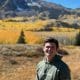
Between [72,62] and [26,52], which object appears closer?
[72,62]

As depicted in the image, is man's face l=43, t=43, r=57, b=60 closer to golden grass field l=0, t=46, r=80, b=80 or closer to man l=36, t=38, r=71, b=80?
man l=36, t=38, r=71, b=80

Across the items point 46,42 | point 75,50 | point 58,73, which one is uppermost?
point 46,42

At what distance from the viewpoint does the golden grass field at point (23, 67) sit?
80.4ft

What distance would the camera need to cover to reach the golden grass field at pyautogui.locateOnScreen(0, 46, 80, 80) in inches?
965

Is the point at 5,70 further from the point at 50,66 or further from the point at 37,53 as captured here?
the point at 50,66

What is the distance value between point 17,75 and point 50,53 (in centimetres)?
1801

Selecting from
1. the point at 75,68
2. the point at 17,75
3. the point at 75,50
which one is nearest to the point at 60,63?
the point at 17,75

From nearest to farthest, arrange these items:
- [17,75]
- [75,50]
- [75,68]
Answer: [17,75], [75,68], [75,50]

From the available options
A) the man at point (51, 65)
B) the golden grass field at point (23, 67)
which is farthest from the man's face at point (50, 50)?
the golden grass field at point (23, 67)


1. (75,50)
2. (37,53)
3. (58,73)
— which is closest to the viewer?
(58,73)

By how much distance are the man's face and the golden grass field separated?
15941 millimetres

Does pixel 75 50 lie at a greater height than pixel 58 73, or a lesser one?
lesser

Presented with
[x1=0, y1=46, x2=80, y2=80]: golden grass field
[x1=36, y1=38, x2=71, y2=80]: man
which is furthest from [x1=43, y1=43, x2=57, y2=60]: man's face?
[x1=0, y1=46, x2=80, y2=80]: golden grass field

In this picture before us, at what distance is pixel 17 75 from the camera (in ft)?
81.7
